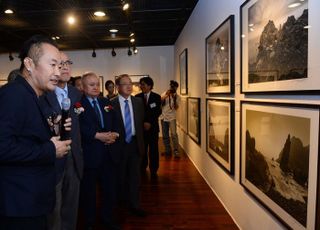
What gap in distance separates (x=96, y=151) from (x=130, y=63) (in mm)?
7240

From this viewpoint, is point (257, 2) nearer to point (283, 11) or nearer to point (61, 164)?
point (283, 11)

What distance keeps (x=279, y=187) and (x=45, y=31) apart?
6.54m

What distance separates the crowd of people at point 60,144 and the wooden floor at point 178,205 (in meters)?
0.23

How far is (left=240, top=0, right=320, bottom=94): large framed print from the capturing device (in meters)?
1.58

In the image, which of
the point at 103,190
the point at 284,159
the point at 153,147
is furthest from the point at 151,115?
the point at 284,159

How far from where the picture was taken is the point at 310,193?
1.60 metres

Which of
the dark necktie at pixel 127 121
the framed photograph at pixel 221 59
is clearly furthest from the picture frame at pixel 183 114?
the dark necktie at pixel 127 121

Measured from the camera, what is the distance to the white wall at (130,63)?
9.61m

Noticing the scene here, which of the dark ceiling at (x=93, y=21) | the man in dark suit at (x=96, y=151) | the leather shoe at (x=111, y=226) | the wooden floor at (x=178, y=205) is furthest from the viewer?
the dark ceiling at (x=93, y=21)

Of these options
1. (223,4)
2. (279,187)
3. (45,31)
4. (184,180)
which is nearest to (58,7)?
(45,31)

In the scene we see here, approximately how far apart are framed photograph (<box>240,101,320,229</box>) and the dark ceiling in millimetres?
3394

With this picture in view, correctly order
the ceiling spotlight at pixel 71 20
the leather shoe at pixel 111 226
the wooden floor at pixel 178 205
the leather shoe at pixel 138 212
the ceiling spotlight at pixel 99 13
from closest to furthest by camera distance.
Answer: the leather shoe at pixel 111 226 < the wooden floor at pixel 178 205 < the leather shoe at pixel 138 212 < the ceiling spotlight at pixel 99 13 < the ceiling spotlight at pixel 71 20

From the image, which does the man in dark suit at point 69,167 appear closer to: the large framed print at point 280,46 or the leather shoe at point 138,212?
the leather shoe at point 138,212

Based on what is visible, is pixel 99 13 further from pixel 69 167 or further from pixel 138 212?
pixel 69 167
